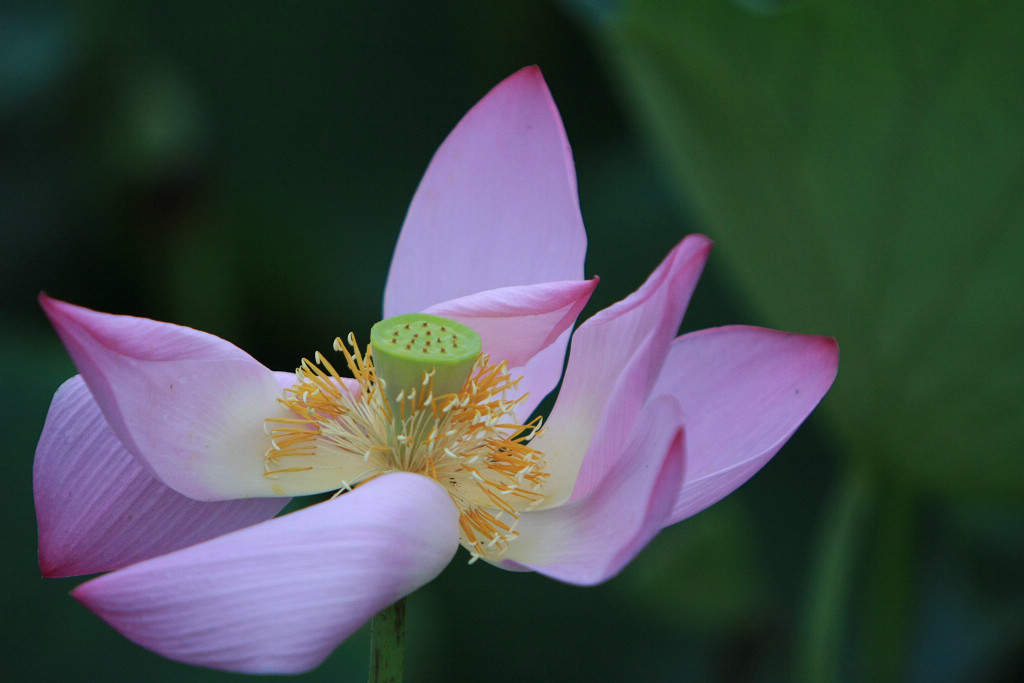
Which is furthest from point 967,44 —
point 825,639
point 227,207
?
point 227,207

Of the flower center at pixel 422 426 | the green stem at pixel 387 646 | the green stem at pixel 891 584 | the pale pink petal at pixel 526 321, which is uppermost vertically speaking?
the pale pink petal at pixel 526 321

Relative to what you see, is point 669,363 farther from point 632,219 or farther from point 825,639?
point 632,219

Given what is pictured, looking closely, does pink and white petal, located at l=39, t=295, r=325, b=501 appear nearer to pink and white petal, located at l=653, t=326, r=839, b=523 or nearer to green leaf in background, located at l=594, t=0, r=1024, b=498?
pink and white petal, located at l=653, t=326, r=839, b=523

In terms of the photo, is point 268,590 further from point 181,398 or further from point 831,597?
point 831,597

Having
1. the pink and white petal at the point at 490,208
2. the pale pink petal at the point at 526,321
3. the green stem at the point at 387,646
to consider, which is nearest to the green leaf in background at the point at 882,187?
the pink and white petal at the point at 490,208

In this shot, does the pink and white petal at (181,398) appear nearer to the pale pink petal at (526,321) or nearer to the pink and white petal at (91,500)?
the pink and white petal at (91,500)

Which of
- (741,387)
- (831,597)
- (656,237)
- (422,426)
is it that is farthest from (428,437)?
(656,237)
